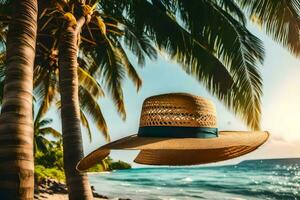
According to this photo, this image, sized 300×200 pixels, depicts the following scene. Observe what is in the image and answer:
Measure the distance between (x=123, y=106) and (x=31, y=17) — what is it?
8.60 m

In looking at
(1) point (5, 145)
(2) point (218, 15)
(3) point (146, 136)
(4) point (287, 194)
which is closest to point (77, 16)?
(2) point (218, 15)

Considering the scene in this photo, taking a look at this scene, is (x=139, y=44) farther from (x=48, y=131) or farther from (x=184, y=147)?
(x=48, y=131)

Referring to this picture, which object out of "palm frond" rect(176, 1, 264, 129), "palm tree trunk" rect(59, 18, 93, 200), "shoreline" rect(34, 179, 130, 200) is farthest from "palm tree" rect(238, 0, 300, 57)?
"shoreline" rect(34, 179, 130, 200)

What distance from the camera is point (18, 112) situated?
3.40 meters

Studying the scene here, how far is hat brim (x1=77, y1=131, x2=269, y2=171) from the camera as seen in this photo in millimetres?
2373

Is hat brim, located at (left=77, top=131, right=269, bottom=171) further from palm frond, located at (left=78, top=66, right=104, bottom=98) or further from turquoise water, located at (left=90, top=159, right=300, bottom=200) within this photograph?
turquoise water, located at (left=90, top=159, right=300, bottom=200)

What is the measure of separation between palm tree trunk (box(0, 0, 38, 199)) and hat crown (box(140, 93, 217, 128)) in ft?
3.65

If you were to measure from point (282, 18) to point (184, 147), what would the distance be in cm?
420

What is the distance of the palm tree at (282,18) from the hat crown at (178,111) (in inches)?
144

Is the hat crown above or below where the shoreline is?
above

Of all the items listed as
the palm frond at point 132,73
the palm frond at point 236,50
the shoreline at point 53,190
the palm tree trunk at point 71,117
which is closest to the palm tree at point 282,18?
the palm frond at point 236,50

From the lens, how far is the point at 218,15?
709 centimetres

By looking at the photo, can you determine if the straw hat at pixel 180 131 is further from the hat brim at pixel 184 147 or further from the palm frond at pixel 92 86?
the palm frond at pixel 92 86

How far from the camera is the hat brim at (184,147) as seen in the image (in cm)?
237
